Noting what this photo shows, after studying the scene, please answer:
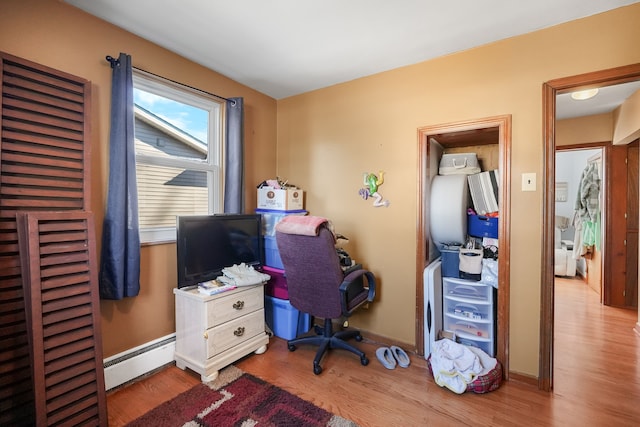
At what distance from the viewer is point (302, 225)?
1.95 metres

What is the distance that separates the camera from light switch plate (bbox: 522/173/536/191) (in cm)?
195

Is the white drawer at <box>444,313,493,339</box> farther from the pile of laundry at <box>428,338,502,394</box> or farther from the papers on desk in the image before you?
the papers on desk

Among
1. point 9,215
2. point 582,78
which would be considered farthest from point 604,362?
point 9,215

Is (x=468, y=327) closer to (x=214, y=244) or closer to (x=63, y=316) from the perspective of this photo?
(x=214, y=244)

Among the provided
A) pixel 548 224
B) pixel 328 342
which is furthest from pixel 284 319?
Answer: pixel 548 224

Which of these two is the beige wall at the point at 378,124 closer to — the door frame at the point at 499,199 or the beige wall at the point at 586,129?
the door frame at the point at 499,199

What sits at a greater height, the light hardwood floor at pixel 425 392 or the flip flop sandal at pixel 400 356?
the flip flop sandal at pixel 400 356

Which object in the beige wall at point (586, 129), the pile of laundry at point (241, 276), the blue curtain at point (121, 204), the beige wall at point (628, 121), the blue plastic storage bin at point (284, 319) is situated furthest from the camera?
the beige wall at point (586, 129)

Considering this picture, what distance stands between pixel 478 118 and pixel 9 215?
294 centimetres

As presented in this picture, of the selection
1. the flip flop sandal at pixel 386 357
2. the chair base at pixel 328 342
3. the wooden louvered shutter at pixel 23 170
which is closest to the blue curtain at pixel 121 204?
the wooden louvered shutter at pixel 23 170

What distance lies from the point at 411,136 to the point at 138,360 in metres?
2.68

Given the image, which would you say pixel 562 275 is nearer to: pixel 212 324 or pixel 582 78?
pixel 582 78

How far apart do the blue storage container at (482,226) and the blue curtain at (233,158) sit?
2030 mm

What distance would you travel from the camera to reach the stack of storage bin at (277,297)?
258cm
